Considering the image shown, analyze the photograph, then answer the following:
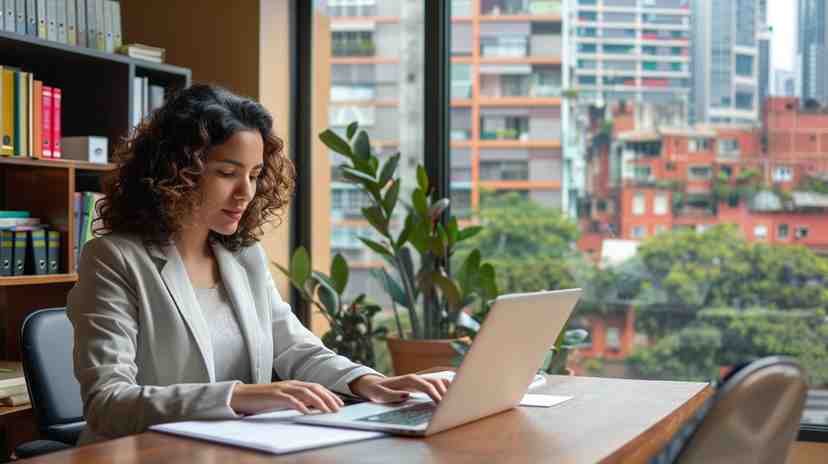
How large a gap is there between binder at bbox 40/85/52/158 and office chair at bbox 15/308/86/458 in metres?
1.12

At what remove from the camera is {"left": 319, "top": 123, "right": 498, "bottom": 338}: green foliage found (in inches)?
140

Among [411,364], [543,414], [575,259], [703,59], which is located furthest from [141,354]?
[703,59]

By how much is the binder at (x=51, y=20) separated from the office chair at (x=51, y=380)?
1.32 m

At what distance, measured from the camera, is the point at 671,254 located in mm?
3670

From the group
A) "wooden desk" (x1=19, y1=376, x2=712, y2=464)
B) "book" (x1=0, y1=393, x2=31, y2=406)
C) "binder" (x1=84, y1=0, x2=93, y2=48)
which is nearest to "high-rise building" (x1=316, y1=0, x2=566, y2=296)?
"binder" (x1=84, y1=0, x2=93, y2=48)

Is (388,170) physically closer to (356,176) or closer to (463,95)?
(356,176)

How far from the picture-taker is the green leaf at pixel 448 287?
11.6 feet

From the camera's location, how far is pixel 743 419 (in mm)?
826

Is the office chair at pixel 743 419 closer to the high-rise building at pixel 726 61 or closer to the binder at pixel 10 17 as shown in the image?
the binder at pixel 10 17

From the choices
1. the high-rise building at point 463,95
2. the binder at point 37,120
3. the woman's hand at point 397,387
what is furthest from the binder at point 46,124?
the woman's hand at point 397,387

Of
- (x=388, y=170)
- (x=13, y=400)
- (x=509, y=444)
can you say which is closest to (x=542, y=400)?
(x=509, y=444)

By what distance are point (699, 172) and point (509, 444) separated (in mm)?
2394

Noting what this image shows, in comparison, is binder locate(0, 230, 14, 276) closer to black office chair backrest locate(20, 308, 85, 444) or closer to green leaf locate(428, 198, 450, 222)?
black office chair backrest locate(20, 308, 85, 444)

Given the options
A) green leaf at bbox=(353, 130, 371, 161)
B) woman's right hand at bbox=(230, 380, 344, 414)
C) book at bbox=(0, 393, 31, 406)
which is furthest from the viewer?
green leaf at bbox=(353, 130, 371, 161)
